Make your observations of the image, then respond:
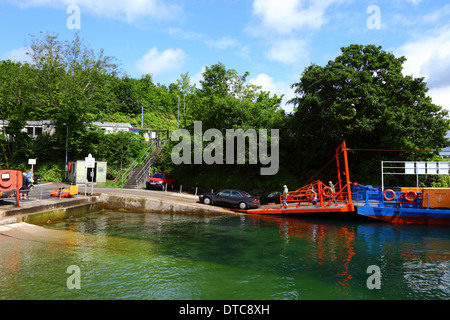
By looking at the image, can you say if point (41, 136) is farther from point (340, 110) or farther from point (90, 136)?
point (340, 110)

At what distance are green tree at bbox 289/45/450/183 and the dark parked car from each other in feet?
30.4

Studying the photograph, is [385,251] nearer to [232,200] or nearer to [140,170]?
[232,200]

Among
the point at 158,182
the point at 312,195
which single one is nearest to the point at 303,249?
the point at 312,195

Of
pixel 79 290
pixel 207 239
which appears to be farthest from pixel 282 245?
pixel 79 290

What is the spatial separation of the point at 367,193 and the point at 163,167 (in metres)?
21.7

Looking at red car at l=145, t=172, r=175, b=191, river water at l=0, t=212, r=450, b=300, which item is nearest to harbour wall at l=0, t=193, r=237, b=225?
river water at l=0, t=212, r=450, b=300

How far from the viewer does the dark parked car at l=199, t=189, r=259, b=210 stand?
2238 cm

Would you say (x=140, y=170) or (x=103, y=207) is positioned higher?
(x=140, y=170)

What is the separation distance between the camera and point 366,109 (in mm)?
24375

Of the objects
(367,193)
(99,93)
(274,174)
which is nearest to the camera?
(367,193)

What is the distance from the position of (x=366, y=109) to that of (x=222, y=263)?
63.9ft

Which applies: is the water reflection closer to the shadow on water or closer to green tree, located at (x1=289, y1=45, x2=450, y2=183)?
the shadow on water
